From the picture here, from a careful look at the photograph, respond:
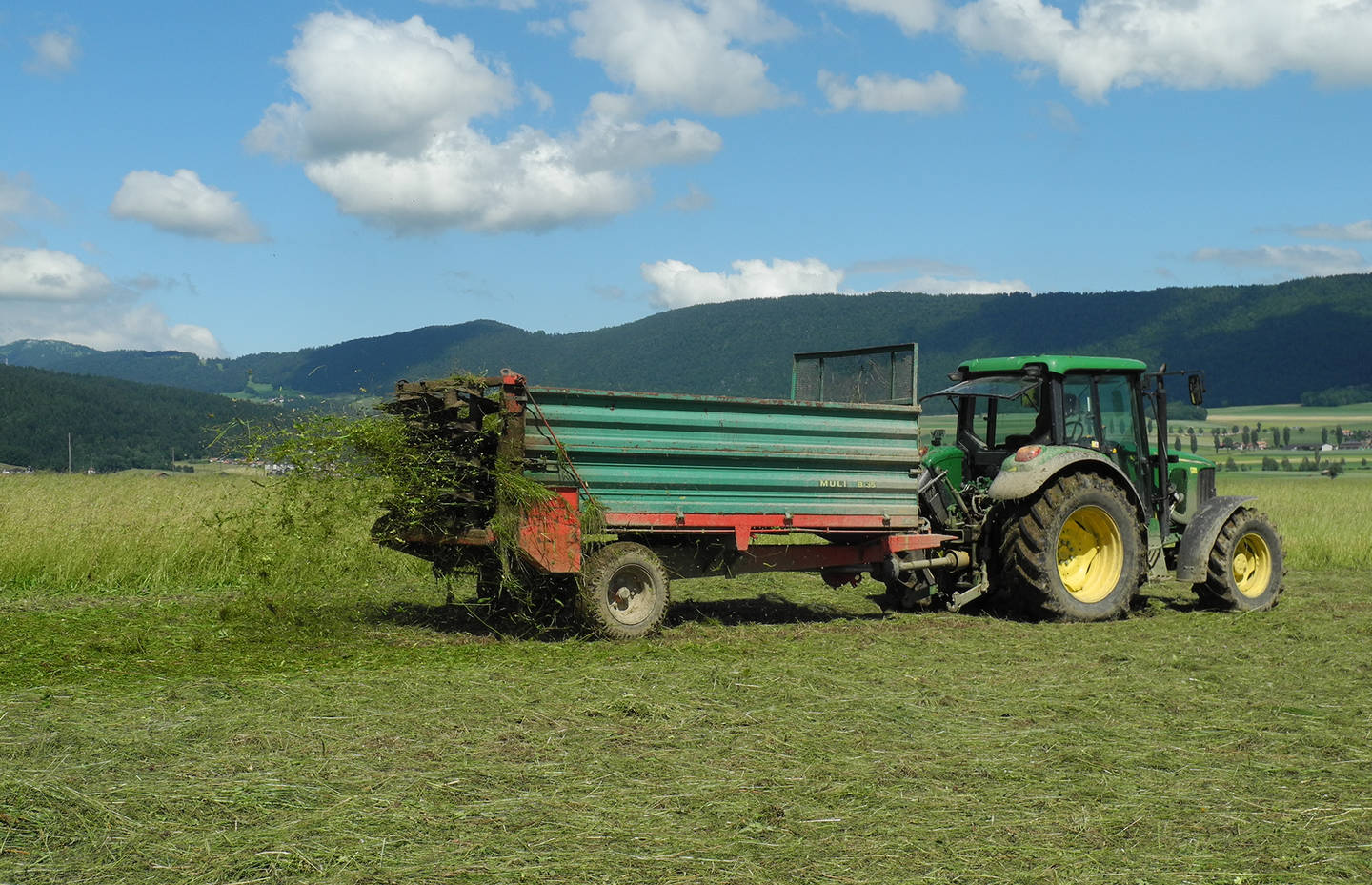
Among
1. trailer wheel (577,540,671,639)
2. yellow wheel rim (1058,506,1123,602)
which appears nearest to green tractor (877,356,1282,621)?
yellow wheel rim (1058,506,1123,602)

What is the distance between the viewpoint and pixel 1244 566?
11359 millimetres

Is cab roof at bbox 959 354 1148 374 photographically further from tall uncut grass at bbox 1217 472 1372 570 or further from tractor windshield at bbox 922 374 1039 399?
tall uncut grass at bbox 1217 472 1372 570

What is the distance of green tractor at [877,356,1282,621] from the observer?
10.0 m

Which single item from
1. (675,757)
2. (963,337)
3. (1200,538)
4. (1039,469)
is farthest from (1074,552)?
(963,337)

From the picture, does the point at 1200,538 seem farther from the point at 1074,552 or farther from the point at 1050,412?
the point at 1050,412

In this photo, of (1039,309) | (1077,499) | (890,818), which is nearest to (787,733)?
(890,818)

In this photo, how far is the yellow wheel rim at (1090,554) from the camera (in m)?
10.5

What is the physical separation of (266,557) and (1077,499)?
635 cm

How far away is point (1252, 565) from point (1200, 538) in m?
1.01

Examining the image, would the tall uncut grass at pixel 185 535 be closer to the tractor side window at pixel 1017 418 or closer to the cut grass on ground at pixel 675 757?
the cut grass on ground at pixel 675 757

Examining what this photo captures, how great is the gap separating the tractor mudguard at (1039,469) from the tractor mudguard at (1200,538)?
92 centimetres

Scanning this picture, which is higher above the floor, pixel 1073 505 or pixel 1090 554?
pixel 1073 505

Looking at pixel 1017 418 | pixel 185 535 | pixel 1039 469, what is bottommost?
pixel 185 535

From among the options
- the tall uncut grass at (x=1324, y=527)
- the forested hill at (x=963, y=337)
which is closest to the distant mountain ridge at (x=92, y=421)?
the forested hill at (x=963, y=337)
